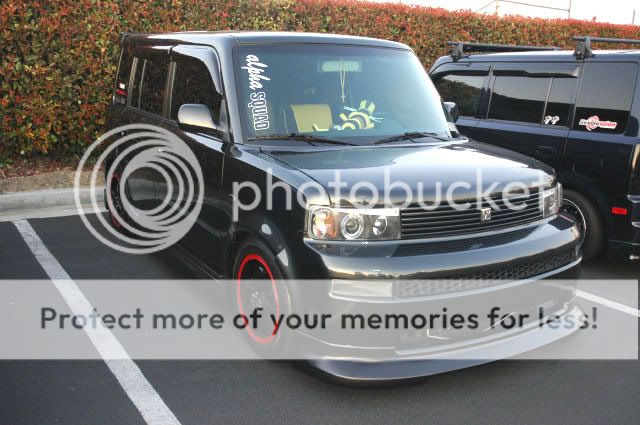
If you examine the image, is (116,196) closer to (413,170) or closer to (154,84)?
(154,84)

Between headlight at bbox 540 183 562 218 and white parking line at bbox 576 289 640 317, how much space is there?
1275 millimetres

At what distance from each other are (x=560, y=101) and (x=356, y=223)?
342cm

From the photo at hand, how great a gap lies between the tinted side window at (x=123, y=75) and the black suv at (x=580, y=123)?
3412 millimetres

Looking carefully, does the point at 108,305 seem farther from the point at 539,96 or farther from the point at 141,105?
A: the point at 539,96

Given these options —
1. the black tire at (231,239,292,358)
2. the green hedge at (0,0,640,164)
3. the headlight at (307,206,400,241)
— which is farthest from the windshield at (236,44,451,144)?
the green hedge at (0,0,640,164)

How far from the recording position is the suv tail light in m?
5.20

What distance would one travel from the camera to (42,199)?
7977 millimetres

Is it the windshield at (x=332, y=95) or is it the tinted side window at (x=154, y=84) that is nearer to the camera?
the windshield at (x=332, y=95)

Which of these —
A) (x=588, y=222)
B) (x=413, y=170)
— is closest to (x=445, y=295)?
(x=413, y=170)

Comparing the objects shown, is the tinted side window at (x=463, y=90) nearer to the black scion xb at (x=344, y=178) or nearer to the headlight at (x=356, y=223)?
the black scion xb at (x=344, y=178)

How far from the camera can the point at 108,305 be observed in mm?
4824

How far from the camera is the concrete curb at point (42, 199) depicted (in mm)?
7781

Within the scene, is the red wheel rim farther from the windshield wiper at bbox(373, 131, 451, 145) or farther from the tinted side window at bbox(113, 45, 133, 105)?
the tinted side window at bbox(113, 45, 133, 105)

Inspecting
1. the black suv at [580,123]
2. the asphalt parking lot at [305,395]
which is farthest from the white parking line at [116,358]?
the black suv at [580,123]
